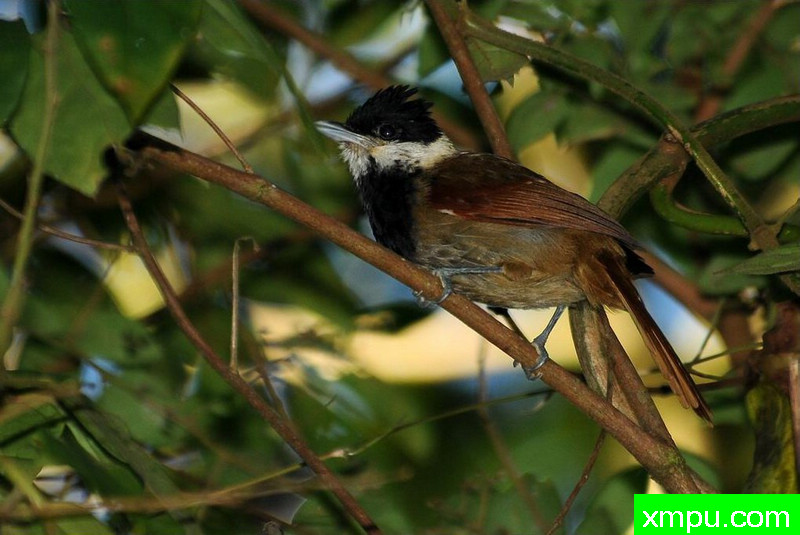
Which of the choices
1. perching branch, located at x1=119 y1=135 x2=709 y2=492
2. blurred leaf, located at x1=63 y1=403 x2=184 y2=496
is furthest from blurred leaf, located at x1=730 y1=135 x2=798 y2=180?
blurred leaf, located at x1=63 y1=403 x2=184 y2=496

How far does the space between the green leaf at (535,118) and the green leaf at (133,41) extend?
1748 mm

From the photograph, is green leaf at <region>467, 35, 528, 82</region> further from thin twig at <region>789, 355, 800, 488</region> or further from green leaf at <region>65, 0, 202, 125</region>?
green leaf at <region>65, 0, 202, 125</region>

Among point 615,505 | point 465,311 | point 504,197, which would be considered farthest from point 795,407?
point 504,197

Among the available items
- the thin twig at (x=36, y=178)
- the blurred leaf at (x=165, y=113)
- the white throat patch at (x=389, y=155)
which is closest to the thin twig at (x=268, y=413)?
the blurred leaf at (x=165, y=113)

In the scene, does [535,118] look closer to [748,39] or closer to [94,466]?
[748,39]

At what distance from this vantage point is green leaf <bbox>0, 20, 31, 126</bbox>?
7.06 ft

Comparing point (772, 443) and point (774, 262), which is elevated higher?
point (774, 262)

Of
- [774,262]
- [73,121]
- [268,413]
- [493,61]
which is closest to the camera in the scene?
[73,121]

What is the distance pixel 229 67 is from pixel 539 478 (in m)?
1.82

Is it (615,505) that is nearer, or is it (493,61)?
(615,505)

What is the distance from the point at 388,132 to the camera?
3.80 meters

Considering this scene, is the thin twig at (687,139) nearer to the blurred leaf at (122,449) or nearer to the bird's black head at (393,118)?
the bird's black head at (393,118)

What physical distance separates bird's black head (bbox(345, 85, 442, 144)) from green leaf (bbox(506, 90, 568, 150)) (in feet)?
1.13

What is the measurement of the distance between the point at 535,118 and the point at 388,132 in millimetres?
539
